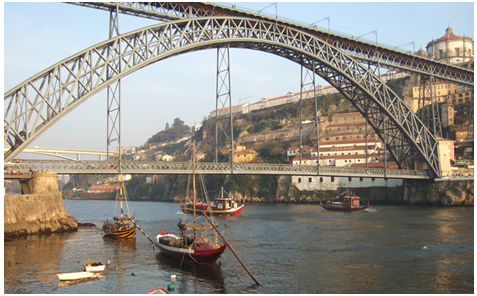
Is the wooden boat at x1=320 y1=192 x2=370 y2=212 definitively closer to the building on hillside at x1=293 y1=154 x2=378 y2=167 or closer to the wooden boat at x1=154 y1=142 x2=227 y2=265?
the building on hillside at x1=293 y1=154 x2=378 y2=167

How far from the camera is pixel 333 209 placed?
61.9m

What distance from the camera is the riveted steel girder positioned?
3952cm

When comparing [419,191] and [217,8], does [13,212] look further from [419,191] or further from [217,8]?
[419,191]

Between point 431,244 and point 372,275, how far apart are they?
10.9 meters

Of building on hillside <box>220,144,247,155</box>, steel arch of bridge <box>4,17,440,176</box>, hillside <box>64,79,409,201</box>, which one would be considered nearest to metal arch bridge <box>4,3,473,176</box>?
steel arch of bridge <box>4,17,440,176</box>

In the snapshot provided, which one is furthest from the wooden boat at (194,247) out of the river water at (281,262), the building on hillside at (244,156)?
the building on hillside at (244,156)

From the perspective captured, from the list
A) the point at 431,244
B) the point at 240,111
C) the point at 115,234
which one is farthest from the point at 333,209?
the point at 240,111

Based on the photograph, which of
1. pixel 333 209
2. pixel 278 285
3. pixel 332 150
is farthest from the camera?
pixel 332 150

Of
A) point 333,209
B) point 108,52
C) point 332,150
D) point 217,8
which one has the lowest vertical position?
point 333,209

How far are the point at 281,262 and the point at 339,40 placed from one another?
3764 cm

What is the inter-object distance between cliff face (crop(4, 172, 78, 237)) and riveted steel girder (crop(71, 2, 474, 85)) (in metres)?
15.7

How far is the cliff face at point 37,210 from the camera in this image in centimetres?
3341

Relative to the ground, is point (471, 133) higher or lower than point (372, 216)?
higher

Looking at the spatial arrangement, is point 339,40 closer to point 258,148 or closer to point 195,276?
point 195,276
